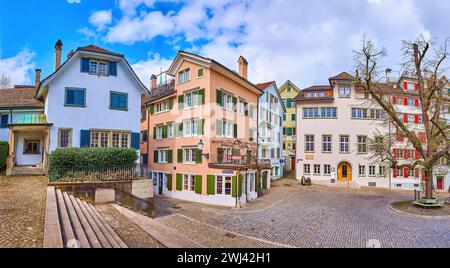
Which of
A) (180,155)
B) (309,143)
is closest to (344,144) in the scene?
(309,143)

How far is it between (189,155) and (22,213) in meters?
14.3

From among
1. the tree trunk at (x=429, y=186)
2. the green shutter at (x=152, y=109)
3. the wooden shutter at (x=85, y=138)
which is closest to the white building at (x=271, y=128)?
the green shutter at (x=152, y=109)

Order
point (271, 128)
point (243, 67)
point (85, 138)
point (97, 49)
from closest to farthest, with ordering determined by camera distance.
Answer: point (85, 138)
point (97, 49)
point (243, 67)
point (271, 128)

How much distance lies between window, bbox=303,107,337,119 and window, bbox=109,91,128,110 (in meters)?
21.4

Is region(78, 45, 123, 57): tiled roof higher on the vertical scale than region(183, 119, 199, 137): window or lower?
higher

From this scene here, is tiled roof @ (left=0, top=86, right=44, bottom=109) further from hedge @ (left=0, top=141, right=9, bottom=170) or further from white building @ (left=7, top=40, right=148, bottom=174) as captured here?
hedge @ (left=0, top=141, right=9, bottom=170)

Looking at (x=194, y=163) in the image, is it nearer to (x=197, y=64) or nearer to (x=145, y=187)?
(x=145, y=187)

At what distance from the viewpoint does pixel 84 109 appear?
17.6m

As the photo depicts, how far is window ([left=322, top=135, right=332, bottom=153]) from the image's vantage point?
98.6ft

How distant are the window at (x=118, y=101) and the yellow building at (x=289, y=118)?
2786 cm

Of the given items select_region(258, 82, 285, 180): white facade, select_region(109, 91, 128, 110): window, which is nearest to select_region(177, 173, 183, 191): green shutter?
select_region(109, 91, 128, 110): window

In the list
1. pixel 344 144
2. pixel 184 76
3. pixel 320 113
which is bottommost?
pixel 344 144

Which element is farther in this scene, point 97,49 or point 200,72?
point 200,72

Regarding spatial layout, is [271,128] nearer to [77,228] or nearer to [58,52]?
[58,52]
